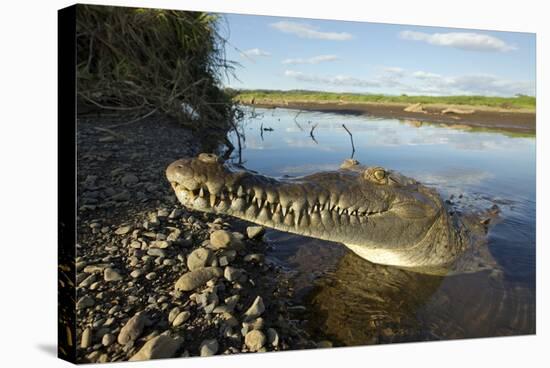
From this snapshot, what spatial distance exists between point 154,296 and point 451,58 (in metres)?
2.89

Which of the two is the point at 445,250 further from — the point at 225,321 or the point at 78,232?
the point at 78,232

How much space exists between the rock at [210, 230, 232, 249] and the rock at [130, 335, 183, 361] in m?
0.76

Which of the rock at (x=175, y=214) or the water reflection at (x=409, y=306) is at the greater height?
the rock at (x=175, y=214)

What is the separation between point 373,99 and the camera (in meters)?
3.68

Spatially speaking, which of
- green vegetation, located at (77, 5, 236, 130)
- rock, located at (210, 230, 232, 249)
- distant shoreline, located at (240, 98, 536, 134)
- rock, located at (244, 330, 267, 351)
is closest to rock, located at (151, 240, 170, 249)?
rock, located at (210, 230, 232, 249)

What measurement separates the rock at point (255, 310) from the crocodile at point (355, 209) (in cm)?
50

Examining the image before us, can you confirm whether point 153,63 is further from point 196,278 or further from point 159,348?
point 159,348

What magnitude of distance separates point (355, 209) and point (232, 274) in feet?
2.77

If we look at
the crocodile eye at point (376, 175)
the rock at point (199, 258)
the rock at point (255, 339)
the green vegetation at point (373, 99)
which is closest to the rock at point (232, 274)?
the rock at point (199, 258)

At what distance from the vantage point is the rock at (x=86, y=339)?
2.42 meters

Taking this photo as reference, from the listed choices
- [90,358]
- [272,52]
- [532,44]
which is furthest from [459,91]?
[90,358]

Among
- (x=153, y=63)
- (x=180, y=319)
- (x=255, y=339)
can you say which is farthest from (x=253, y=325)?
(x=153, y=63)

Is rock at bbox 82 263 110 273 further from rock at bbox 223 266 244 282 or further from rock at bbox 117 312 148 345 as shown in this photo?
rock at bbox 223 266 244 282

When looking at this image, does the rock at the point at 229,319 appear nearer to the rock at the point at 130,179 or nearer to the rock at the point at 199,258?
the rock at the point at 199,258
